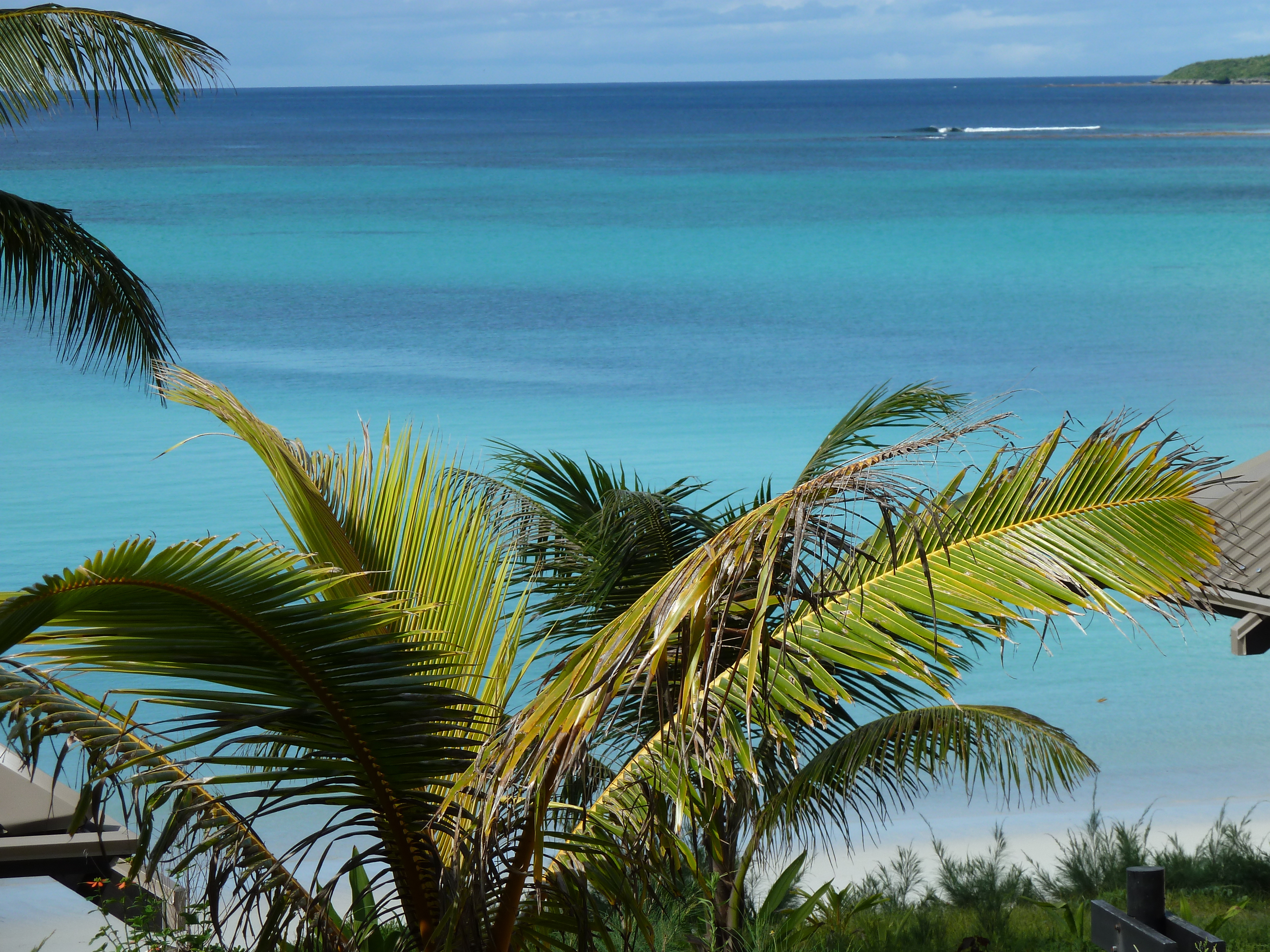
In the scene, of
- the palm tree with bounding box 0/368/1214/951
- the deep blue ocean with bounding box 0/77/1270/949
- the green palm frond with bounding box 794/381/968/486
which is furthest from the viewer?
the deep blue ocean with bounding box 0/77/1270/949

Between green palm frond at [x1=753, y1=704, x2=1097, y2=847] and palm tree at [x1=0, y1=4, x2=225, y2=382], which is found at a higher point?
palm tree at [x1=0, y1=4, x2=225, y2=382]

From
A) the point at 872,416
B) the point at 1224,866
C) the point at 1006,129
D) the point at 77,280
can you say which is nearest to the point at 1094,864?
the point at 1224,866

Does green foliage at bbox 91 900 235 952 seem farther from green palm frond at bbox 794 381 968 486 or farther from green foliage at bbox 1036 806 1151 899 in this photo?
green foliage at bbox 1036 806 1151 899

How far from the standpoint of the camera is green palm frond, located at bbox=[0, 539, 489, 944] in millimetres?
2760

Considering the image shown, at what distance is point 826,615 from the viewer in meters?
3.54

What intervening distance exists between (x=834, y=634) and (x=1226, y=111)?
141m

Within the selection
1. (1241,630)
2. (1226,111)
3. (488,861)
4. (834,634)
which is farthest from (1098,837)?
(1226,111)

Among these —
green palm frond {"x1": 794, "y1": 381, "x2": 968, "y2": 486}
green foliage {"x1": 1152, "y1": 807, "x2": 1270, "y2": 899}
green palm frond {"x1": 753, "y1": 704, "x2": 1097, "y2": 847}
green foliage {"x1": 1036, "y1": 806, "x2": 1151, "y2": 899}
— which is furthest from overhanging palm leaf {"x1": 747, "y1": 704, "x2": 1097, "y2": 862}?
green foliage {"x1": 1152, "y1": 807, "x2": 1270, "y2": 899}

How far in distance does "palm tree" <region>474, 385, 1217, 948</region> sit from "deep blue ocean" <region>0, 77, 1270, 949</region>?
365cm

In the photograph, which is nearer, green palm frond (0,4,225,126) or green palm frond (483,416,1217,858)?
green palm frond (483,416,1217,858)

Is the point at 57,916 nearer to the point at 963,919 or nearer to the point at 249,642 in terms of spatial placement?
the point at 963,919

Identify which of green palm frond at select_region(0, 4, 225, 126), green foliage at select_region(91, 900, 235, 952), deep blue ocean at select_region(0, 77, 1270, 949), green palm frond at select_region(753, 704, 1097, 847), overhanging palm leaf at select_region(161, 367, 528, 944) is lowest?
green foliage at select_region(91, 900, 235, 952)

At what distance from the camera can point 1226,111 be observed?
417ft

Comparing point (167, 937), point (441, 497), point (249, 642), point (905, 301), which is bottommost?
point (167, 937)
